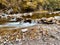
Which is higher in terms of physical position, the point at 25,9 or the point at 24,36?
the point at 24,36

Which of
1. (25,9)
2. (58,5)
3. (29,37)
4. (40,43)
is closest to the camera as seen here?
(40,43)

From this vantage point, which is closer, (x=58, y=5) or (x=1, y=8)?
(x=1, y=8)

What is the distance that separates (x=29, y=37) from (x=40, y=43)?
4.22ft

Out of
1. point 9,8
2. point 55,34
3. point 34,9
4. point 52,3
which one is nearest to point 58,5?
point 52,3

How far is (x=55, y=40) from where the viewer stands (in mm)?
12461

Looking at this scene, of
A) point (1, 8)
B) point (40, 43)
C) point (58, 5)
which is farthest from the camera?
point (58, 5)

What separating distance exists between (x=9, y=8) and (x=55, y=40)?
961 inches

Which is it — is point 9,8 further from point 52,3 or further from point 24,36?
point 24,36

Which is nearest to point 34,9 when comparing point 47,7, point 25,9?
point 25,9

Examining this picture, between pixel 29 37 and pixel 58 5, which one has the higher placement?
pixel 29 37

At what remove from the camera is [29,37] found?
13008 millimetres

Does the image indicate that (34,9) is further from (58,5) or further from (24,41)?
(24,41)

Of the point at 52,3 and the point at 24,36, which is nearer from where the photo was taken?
the point at 24,36

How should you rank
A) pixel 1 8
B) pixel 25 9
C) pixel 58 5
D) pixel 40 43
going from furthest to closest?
pixel 58 5, pixel 25 9, pixel 1 8, pixel 40 43
